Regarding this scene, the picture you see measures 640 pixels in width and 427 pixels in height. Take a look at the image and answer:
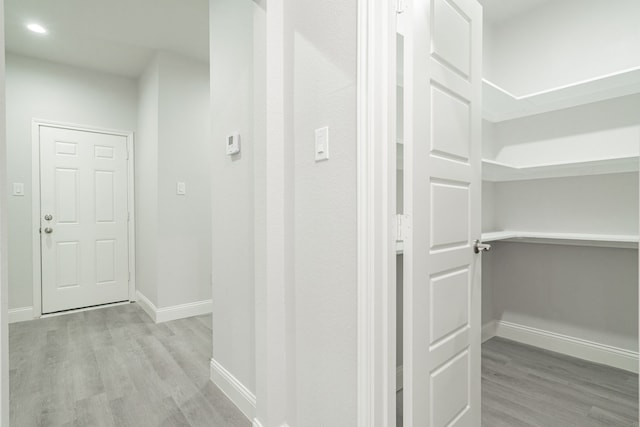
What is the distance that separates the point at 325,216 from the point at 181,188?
2.64m

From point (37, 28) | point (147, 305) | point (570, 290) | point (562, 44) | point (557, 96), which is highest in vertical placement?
point (37, 28)

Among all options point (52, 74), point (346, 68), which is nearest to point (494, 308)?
point (346, 68)

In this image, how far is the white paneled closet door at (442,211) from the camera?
1.16 m

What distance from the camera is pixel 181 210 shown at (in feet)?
11.4

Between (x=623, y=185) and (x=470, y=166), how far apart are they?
5.30ft

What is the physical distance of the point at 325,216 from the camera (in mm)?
1312

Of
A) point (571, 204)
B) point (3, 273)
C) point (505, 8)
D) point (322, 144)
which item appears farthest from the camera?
point (505, 8)

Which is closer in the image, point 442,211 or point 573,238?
point 442,211

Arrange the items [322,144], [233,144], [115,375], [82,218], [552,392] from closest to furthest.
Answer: [322,144] < [233,144] < [552,392] < [115,375] < [82,218]

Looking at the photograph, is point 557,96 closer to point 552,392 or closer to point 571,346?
point 571,346

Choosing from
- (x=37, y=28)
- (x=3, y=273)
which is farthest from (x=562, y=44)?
(x=37, y=28)

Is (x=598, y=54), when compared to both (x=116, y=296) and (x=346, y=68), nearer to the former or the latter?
(x=346, y=68)

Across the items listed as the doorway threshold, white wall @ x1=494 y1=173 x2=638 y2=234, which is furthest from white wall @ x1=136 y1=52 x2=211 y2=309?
white wall @ x1=494 y1=173 x2=638 y2=234

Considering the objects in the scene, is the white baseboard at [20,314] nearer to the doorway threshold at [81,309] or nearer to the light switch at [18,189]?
the doorway threshold at [81,309]
